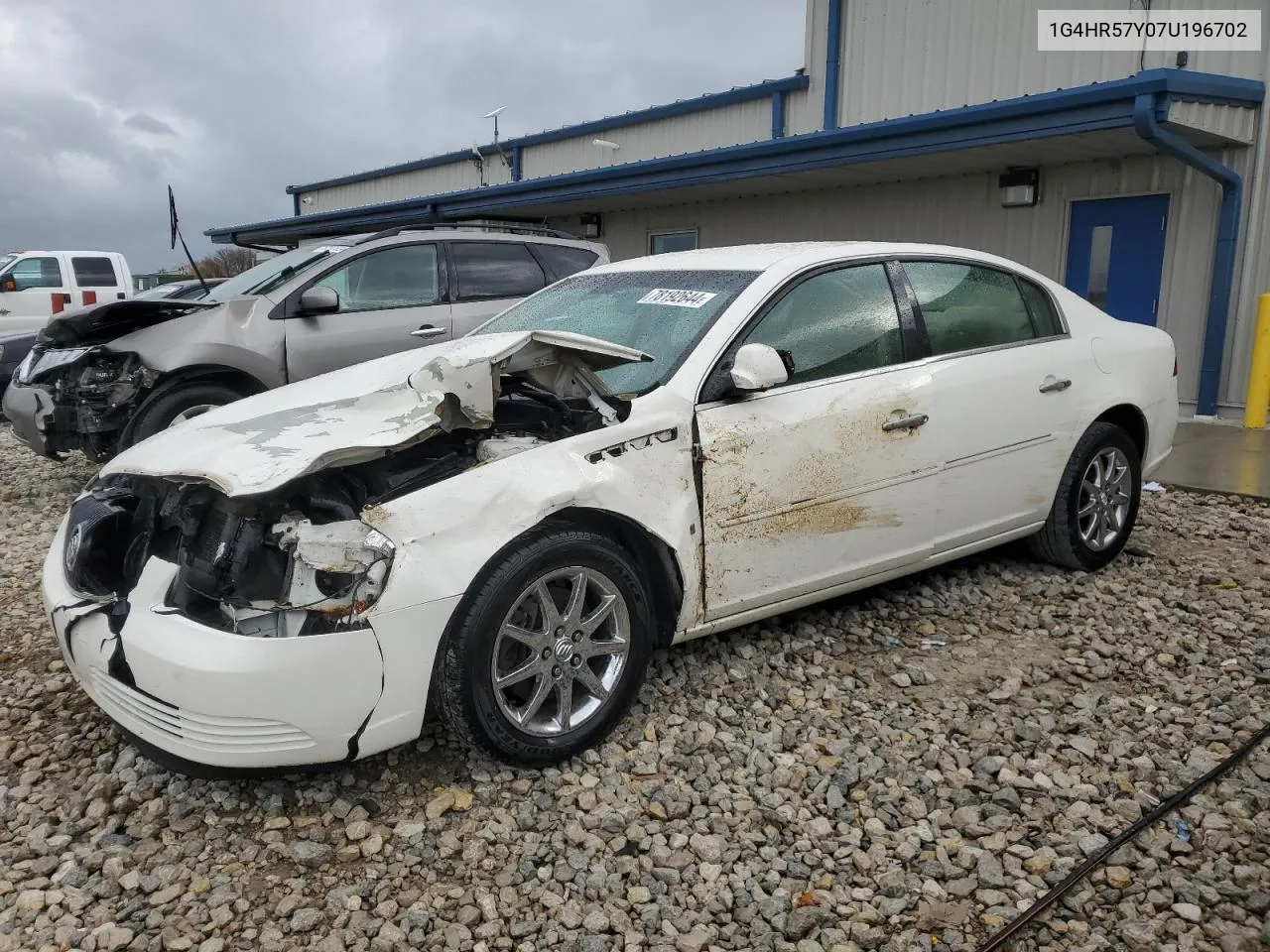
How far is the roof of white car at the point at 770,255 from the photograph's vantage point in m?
3.90

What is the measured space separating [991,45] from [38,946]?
449 inches

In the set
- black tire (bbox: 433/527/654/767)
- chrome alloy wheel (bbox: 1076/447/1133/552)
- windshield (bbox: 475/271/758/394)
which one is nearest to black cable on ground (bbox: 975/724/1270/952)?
black tire (bbox: 433/527/654/767)

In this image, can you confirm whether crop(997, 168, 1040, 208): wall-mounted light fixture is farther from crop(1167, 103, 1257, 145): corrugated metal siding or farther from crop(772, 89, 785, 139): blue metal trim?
crop(772, 89, 785, 139): blue metal trim

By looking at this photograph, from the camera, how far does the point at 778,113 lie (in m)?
13.2

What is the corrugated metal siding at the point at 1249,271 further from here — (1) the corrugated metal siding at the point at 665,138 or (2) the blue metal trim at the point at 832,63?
(1) the corrugated metal siding at the point at 665,138

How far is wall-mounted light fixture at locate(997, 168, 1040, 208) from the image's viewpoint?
10.0 meters

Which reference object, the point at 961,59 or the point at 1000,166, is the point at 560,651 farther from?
the point at 961,59

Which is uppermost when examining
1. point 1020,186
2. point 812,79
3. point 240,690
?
point 812,79

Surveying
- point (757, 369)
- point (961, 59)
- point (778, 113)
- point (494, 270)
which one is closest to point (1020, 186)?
point (961, 59)

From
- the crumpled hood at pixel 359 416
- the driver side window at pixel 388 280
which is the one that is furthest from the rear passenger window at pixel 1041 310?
the driver side window at pixel 388 280

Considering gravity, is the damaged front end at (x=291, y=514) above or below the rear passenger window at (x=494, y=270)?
below

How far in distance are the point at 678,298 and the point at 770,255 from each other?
44 cm

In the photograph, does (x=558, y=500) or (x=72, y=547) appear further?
(x=72, y=547)

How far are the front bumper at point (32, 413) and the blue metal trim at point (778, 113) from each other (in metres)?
9.66
